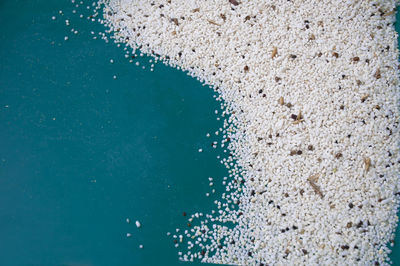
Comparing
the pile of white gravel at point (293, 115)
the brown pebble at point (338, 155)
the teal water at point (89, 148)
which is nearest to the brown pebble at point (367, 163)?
the pile of white gravel at point (293, 115)

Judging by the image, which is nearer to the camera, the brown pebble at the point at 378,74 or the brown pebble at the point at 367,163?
the brown pebble at the point at 367,163

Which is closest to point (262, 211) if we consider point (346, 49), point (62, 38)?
point (346, 49)

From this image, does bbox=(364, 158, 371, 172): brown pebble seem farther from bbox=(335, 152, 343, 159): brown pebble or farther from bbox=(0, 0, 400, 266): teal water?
bbox=(0, 0, 400, 266): teal water

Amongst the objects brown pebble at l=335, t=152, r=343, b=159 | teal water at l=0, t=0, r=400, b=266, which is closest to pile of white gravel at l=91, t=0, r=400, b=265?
brown pebble at l=335, t=152, r=343, b=159

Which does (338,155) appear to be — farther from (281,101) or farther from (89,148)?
(89,148)

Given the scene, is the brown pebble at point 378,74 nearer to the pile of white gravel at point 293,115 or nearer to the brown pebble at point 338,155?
the pile of white gravel at point 293,115

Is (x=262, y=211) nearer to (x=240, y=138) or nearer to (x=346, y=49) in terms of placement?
(x=240, y=138)
